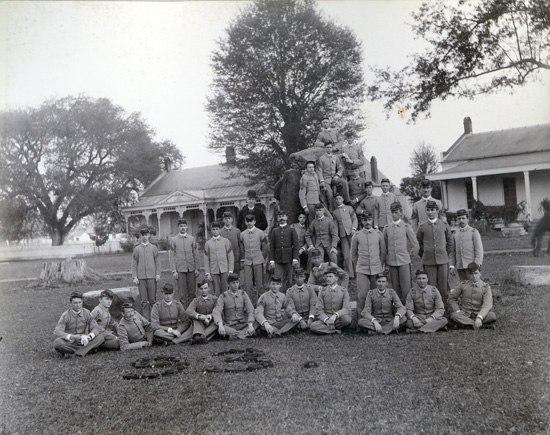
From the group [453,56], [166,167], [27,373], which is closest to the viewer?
[27,373]

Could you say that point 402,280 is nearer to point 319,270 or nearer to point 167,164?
point 319,270

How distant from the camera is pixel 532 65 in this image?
35.0 ft

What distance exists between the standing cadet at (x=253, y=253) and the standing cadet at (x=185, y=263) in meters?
0.93

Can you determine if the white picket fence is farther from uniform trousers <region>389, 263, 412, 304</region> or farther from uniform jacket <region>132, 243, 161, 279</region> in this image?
uniform trousers <region>389, 263, 412, 304</region>

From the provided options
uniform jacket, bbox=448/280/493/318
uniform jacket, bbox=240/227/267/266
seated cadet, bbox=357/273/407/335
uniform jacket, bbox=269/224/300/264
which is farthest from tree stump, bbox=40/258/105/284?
uniform jacket, bbox=448/280/493/318

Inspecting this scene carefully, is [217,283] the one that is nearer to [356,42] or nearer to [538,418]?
[538,418]

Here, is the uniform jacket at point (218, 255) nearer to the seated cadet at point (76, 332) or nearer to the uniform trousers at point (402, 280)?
the seated cadet at point (76, 332)

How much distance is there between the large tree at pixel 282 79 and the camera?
80.8ft

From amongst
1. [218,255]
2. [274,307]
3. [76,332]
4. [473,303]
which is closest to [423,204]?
[473,303]

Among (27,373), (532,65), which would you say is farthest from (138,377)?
(532,65)

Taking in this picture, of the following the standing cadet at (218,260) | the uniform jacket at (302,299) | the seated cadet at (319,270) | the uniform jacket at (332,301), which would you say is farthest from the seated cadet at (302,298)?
the standing cadet at (218,260)

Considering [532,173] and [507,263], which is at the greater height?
[532,173]

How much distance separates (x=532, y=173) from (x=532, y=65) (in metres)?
15.9

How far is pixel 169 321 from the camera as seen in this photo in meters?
8.26
